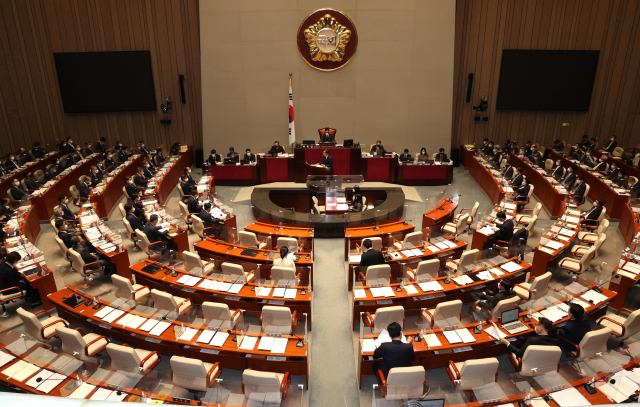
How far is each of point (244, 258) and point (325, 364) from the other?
10.1 ft

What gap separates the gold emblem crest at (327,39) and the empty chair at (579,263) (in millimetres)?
12196

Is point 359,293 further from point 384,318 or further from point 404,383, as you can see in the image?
point 404,383

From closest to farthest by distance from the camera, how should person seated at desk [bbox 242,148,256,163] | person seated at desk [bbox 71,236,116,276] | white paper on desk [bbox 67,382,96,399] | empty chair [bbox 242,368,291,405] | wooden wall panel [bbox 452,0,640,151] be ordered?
1. empty chair [bbox 242,368,291,405]
2. white paper on desk [bbox 67,382,96,399]
3. person seated at desk [bbox 71,236,116,276]
4. person seated at desk [bbox 242,148,256,163]
5. wooden wall panel [bbox 452,0,640,151]

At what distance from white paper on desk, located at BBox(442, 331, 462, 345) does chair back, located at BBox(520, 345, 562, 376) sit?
943 mm

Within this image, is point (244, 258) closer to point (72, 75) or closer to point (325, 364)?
point (325, 364)

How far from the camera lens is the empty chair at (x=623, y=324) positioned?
20.6 ft

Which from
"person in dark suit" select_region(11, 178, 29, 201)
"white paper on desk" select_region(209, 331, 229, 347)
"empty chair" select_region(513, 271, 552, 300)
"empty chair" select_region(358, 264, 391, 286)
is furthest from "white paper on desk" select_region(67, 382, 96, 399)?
"person in dark suit" select_region(11, 178, 29, 201)

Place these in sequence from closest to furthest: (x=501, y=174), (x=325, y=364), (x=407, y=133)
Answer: (x=325, y=364), (x=501, y=174), (x=407, y=133)

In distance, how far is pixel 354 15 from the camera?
1669cm

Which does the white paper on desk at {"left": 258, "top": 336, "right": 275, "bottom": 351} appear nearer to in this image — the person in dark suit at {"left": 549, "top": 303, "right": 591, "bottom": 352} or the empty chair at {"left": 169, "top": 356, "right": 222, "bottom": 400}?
A: the empty chair at {"left": 169, "top": 356, "right": 222, "bottom": 400}

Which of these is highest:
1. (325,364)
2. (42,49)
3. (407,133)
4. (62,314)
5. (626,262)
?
(42,49)

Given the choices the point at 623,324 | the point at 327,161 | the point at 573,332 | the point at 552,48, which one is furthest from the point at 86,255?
the point at 552,48

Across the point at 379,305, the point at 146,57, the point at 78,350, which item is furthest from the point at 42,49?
the point at 379,305

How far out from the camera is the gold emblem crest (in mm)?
16766
